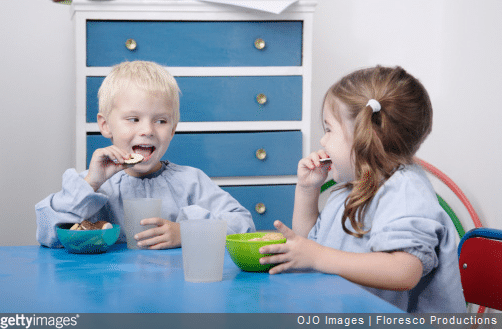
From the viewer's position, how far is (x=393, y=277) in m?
0.71

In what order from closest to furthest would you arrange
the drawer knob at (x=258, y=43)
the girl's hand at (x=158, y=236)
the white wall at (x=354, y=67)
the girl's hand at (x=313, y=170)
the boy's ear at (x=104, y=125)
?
the girl's hand at (x=158, y=236), the girl's hand at (x=313, y=170), the boy's ear at (x=104, y=125), the drawer knob at (x=258, y=43), the white wall at (x=354, y=67)

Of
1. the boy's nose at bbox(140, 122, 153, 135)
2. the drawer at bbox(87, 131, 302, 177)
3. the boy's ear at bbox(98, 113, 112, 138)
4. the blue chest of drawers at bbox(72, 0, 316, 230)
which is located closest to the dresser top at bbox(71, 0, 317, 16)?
the blue chest of drawers at bbox(72, 0, 316, 230)

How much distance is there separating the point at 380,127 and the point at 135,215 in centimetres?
48

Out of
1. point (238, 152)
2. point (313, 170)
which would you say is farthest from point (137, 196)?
point (238, 152)

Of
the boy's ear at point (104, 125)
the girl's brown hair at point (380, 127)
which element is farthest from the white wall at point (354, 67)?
the girl's brown hair at point (380, 127)

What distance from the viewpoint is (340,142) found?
3.10 ft

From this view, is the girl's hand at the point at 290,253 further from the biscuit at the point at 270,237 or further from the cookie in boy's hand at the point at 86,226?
the cookie in boy's hand at the point at 86,226

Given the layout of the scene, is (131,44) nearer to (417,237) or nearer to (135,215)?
(135,215)

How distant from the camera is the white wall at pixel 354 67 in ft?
6.31

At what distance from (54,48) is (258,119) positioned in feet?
3.19

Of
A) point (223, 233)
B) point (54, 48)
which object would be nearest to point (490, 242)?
point (223, 233)

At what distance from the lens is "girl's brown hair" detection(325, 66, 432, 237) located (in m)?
0.86

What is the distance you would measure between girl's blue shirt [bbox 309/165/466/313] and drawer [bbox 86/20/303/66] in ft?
3.12

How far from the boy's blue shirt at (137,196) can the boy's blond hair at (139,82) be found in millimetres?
157
